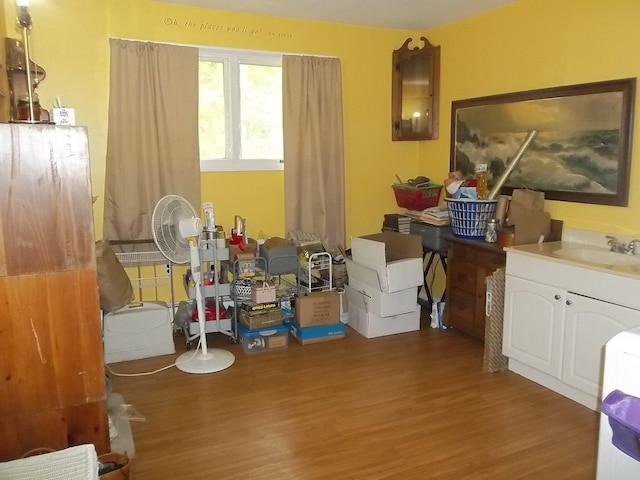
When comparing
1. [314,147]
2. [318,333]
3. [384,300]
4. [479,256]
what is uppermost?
[314,147]

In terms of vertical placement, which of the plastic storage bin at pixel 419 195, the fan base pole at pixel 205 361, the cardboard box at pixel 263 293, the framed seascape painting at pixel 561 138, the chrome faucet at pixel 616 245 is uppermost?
the framed seascape painting at pixel 561 138

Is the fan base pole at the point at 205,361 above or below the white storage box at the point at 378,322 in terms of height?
below

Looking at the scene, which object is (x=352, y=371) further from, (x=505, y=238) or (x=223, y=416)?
(x=505, y=238)

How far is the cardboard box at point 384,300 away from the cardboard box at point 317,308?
0.23m

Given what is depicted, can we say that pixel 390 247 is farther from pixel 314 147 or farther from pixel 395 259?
pixel 314 147

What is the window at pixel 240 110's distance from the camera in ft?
13.9

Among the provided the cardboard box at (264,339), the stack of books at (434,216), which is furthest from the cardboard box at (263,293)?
the stack of books at (434,216)

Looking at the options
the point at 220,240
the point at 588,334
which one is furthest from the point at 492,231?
the point at 220,240

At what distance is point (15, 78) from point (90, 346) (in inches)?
73.9

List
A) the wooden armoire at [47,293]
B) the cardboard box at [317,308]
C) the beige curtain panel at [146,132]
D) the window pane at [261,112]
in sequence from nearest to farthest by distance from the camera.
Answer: the wooden armoire at [47,293] → the beige curtain panel at [146,132] → the cardboard box at [317,308] → the window pane at [261,112]

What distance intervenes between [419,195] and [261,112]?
1.53 m

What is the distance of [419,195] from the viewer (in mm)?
4590

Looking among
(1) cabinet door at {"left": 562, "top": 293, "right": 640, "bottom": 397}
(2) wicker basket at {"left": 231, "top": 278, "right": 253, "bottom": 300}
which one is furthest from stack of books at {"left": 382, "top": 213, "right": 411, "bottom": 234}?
(1) cabinet door at {"left": 562, "top": 293, "right": 640, "bottom": 397}

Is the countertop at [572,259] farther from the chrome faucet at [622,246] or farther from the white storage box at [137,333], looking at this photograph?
the white storage box at [137,333]
